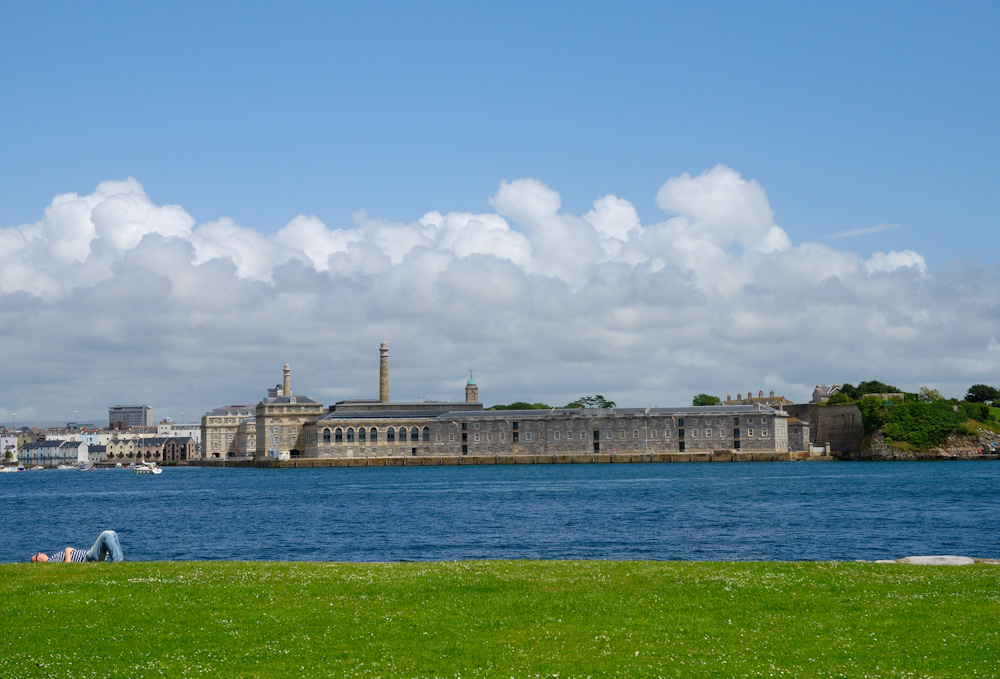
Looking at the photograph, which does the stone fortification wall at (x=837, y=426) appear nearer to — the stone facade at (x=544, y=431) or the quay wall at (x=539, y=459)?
the quay wall at (x=539, y=459)

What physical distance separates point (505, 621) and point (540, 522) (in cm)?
3696

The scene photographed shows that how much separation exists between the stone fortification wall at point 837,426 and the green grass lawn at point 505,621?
152 metres

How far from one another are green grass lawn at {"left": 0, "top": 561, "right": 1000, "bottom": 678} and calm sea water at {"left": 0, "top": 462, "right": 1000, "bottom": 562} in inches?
750

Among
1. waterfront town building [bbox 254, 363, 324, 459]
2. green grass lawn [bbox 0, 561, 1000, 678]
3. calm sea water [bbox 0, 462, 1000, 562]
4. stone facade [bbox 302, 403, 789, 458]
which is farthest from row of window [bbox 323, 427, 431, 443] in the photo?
green grass lawn [bbox 0, 561, 1000, 678]

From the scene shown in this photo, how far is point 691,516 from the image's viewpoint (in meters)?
54.2

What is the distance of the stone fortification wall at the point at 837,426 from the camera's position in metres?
164

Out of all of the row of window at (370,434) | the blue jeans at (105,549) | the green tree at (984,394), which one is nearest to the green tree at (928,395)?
the green tree at (984,394)

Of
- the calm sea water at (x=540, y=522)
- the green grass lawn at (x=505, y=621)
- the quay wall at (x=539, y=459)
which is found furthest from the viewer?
the quay wall at (x=539, y=459)

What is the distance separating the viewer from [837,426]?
165m

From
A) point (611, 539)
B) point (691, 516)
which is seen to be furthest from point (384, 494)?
point (611, 539)

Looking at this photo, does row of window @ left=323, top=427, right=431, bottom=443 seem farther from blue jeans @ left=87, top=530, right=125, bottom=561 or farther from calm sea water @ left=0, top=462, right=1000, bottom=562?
blue jeans @ left=87, top=530, right=125, bottom=561

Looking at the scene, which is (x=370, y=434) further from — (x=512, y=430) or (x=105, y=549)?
(x=105, y=549)

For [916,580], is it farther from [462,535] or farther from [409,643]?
[462,535]

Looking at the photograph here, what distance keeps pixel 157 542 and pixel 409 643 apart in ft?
120
